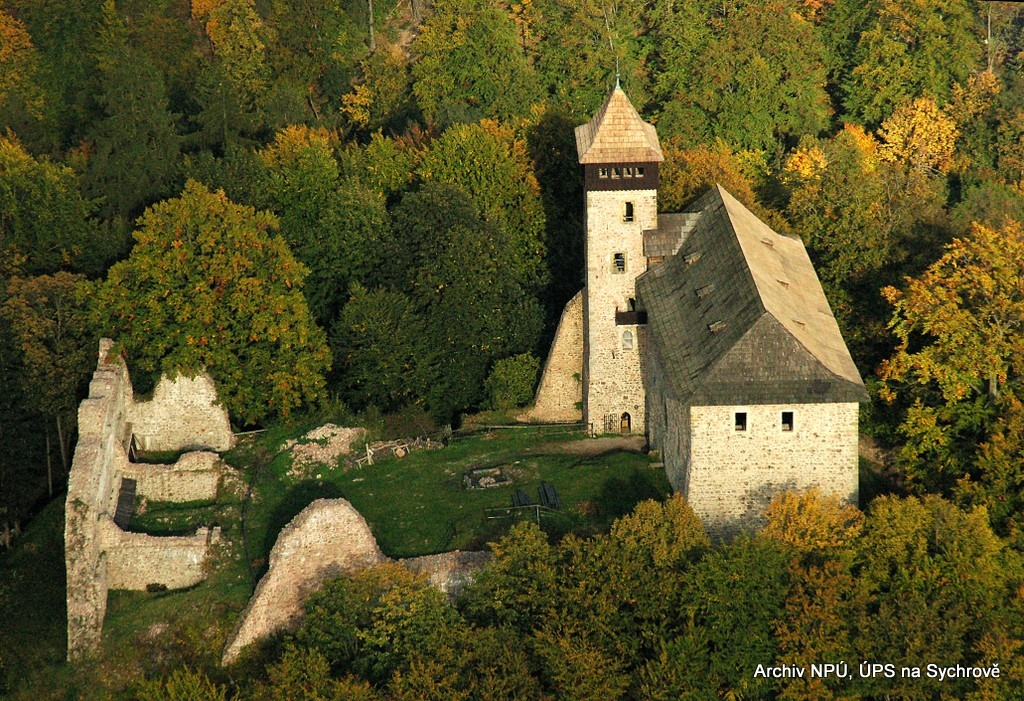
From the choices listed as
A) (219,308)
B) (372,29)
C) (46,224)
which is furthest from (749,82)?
(46,224)

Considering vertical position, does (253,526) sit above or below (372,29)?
below

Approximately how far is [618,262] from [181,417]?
1766 centimetres

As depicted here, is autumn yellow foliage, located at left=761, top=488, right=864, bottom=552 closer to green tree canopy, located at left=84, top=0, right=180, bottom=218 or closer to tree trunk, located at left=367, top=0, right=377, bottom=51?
green tree canopy, located at left=84, top=0, right=180, bottom=218

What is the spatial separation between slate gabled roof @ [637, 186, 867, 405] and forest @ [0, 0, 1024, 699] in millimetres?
3661

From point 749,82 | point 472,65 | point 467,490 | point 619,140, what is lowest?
point 467,490

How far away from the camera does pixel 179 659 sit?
50656 millimetres

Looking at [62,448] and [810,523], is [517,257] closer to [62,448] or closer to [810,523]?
[62,448]

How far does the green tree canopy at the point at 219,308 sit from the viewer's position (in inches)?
2377

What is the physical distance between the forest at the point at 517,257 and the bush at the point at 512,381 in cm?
18

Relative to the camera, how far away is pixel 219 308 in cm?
6091

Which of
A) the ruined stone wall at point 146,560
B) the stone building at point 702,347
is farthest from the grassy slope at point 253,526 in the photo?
the stone building at point 702,347

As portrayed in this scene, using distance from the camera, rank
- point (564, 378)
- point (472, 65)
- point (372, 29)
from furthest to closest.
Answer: point (372, 29) < point (472, 65) < point (564, 378)

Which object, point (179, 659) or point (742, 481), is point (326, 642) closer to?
point (179, 659)

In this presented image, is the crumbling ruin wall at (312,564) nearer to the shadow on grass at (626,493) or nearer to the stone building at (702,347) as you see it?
the shadow on grass at (626,493)
